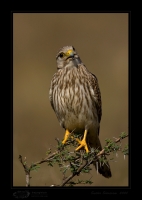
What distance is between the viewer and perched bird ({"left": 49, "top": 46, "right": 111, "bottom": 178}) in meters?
7.01

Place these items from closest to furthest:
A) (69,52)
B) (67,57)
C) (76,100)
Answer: (76,100)
(69,52)
(67,57)

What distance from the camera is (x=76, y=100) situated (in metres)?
7.00

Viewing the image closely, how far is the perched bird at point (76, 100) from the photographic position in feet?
23.0

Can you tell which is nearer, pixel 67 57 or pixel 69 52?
pixel 69 52

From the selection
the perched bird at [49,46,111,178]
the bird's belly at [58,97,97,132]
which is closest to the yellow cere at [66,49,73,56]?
the perched bird at [49,46,111,178]

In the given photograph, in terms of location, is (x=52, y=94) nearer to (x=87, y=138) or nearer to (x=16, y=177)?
(x=87, y=138)

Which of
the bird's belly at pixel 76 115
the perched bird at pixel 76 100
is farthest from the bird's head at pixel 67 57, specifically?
the bird's belly at pixel 76 115

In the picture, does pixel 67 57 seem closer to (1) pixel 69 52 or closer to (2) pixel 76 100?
(1) pixel 69 52

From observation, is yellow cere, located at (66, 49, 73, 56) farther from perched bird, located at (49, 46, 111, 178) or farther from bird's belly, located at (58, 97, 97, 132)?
bird's belly, located at (58, 97, 97, 132)

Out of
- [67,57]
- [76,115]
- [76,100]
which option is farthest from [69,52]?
[76,115]

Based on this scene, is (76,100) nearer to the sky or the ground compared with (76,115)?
nearer to the sky

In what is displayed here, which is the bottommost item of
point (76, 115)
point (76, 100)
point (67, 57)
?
point (76, 115)

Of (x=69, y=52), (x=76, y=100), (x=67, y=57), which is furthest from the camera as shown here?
(x=67, y=57)

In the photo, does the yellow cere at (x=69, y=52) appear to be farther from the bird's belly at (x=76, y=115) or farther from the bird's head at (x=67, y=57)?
the bird's belly at (x=76, y=115)
